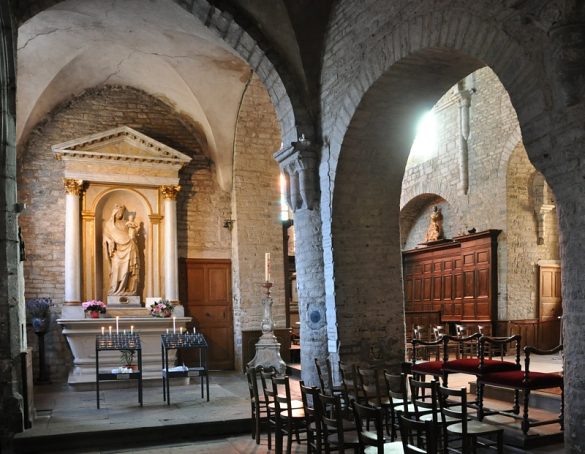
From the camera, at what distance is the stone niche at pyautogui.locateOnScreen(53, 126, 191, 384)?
410 inches

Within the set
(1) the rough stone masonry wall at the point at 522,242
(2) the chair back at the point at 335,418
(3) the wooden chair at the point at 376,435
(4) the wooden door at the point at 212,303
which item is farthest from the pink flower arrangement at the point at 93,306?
(1) the rough stone masonry wall at the point at 522,242

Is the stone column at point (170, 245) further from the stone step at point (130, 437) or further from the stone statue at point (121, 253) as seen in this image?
the stone step at point (130, 437)

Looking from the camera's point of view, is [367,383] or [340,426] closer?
[340,426]

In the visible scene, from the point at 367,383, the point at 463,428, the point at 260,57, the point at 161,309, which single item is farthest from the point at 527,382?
the point at 161,309

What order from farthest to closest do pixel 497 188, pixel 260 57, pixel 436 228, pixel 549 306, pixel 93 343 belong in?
pixel 436 228 → pixel 549 306 → pixel 497 188 → pixel 93 343 → pixel 260 57

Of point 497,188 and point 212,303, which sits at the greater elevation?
point 497,188

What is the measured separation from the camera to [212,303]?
38.4 ft

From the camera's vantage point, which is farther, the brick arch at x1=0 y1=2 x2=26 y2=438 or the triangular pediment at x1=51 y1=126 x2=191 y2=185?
the triangular pediment at x1=51 y1=126 x2=191 y2=185

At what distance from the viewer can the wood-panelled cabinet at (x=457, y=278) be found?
1261 cm

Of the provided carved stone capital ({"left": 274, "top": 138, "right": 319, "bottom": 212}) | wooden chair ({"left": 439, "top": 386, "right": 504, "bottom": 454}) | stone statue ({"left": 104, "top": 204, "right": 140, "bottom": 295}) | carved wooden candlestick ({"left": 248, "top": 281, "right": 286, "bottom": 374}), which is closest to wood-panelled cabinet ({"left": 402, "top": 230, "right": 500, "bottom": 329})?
carved wooden candlestick ({"left": 248, "top": 281, "right": 286, "bottom": 374})

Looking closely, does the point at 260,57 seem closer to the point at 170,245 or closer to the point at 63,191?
the point at 170,245

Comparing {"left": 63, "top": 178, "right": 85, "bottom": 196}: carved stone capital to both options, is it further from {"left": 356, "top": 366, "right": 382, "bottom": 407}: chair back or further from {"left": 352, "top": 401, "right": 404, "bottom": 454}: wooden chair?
{"left": 352, "top": 401, "right": 404, "bottom": 454}: wooden chair

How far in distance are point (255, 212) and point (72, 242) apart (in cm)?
344

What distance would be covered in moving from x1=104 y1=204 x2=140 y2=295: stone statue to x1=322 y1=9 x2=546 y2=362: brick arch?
493 centimetres
